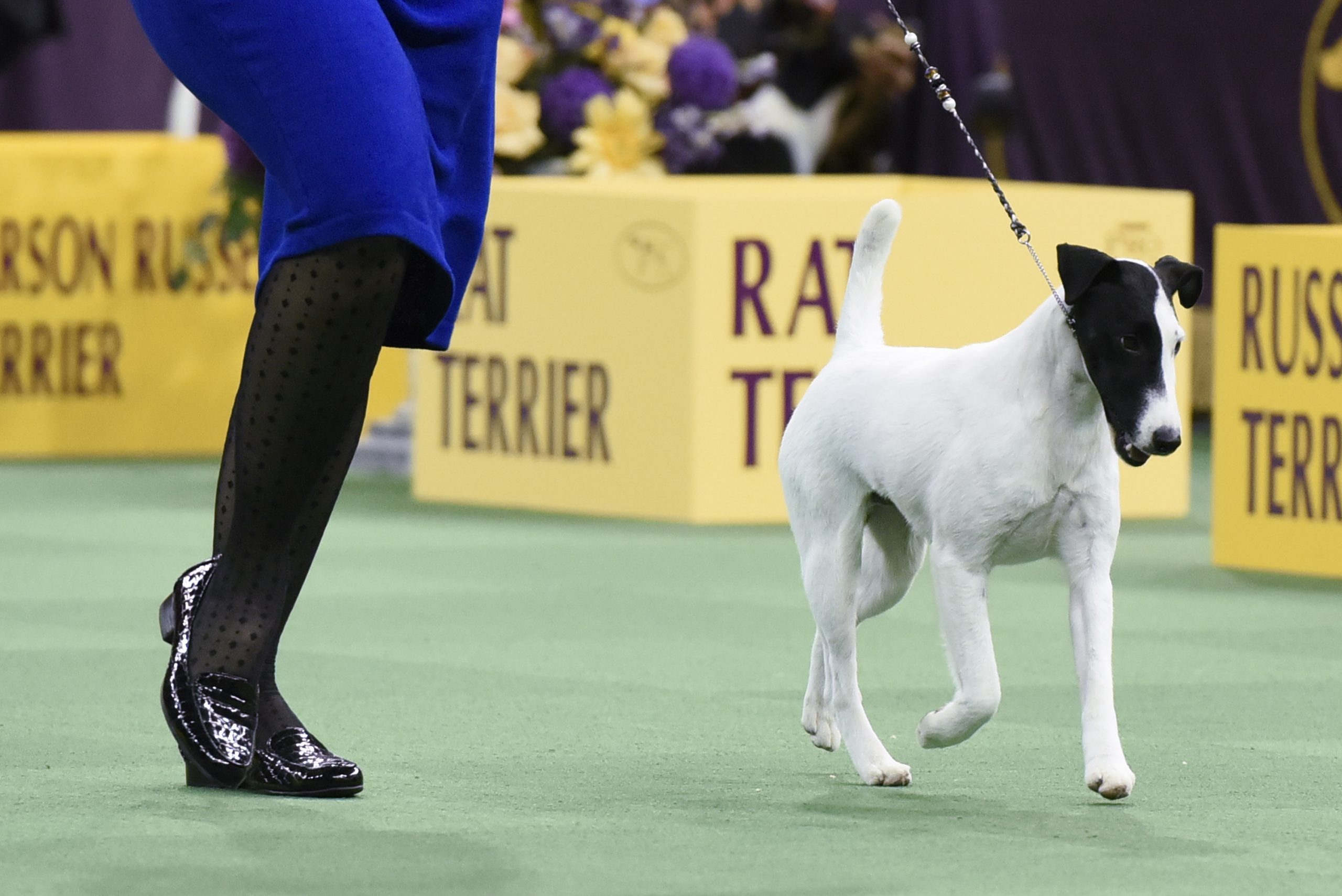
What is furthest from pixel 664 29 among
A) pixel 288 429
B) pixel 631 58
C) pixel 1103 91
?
pixel 288 429

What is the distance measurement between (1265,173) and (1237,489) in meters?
2.96

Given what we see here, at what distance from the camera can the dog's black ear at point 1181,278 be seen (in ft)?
9.11

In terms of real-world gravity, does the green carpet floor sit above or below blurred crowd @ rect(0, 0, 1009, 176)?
below

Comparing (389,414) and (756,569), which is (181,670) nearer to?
(756,569)

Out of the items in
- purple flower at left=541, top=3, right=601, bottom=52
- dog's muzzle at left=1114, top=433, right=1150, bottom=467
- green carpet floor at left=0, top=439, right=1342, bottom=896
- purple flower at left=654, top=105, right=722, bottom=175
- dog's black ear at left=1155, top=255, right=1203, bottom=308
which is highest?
purple flower at left=541, top=3, right=601, bottom=52

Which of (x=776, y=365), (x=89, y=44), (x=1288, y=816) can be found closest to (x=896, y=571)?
(x=1288, y=816)

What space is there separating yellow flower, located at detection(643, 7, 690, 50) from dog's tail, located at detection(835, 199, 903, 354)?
3928 millimetres

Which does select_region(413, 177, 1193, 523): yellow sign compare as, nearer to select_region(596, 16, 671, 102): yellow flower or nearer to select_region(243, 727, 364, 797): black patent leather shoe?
select_region(596, 16, 671, 102): yellow flower

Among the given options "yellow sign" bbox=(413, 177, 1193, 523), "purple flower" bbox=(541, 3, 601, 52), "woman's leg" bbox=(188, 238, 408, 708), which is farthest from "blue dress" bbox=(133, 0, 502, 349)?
"purple flower" bbox=(541, 3, 601, 52)

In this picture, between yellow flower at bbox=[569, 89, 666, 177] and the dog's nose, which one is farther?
yellow flower at bbox=[569, 89, 666, 177]

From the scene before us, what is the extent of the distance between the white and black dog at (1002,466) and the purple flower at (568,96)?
395 centimetres

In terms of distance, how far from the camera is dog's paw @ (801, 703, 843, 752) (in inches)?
120

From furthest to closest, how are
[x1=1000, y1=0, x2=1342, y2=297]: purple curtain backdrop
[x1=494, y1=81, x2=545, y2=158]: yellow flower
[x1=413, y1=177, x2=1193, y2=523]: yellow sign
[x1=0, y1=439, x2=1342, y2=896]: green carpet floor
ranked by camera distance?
1. [x1=1000, y1=0, x2=1342, y2=297]: purple curtain backdrop
2. [x1=494, y1=81, x2=545, y2=158]: yellow flower
3. [x1=413, y1=177, x2=1193, y2=523]: yellow sign
4. [x1=0, y1=439, x2=1342, y2=896]: green carpet floor

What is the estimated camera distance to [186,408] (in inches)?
283
